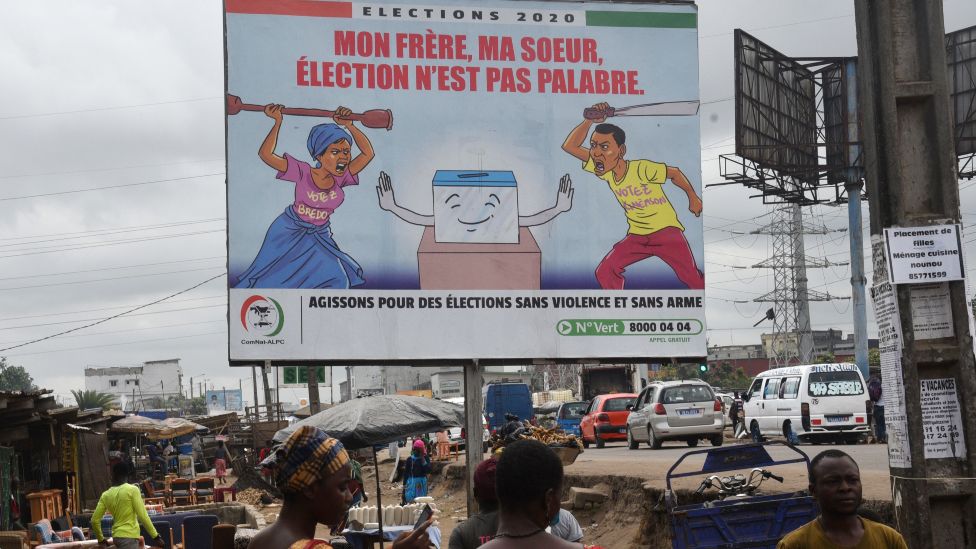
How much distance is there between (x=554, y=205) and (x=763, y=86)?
21.5 metres

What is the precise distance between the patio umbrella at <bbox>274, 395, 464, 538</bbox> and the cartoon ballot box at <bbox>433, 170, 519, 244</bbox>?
262 centimetres

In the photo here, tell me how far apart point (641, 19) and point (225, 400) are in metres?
165

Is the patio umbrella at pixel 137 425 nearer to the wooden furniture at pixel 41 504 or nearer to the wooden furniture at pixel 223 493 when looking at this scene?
the wooden furniture at pixel 223 493

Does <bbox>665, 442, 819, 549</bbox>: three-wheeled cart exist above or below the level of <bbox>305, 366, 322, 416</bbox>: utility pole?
below

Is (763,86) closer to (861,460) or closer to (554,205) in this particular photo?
(861,460)

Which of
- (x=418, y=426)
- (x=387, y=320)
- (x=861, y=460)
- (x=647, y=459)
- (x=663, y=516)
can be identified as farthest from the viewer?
(x=647, y=459)

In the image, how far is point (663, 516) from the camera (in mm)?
14867

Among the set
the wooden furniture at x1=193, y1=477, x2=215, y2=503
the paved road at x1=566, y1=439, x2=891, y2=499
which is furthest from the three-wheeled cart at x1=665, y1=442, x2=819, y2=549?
the wooden furniture at x1=193, y1=477, x2=215, y2=503

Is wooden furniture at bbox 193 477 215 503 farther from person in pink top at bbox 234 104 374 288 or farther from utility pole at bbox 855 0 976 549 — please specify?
utility pole at bbox 855 0 976 549

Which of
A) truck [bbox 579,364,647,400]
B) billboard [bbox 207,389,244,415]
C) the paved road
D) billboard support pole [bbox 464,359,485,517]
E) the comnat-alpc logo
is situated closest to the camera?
the comnat-alpc logo

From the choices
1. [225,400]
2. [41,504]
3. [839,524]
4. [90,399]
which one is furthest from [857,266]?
[225,400]

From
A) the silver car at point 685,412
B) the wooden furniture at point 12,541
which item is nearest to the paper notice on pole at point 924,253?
the wooden furniture at point 12,541

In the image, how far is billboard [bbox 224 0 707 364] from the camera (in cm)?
1077

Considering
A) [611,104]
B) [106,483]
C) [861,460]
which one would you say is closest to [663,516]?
[861,460]
